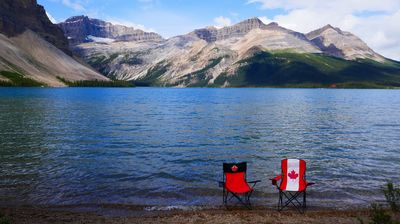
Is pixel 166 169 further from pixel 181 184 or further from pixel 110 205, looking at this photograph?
pixel 110 205

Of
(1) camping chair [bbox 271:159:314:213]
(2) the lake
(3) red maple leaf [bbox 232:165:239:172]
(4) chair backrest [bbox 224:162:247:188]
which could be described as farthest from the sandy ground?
(3) red maple leaf [bbox 232:165:239:172]

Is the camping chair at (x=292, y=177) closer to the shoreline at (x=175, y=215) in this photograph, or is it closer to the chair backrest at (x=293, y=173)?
the chair backrest at (x=293, y=173)

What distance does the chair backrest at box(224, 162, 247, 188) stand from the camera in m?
19.1

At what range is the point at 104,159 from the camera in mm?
30969

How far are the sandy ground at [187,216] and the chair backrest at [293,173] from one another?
4.54 ft


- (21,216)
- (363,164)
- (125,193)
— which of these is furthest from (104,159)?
(363,164)

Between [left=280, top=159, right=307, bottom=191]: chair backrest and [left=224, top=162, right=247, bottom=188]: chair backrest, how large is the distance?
205 centimetres

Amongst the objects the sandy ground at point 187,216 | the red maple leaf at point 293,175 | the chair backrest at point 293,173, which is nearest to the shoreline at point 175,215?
the sandy ground at point 187,216

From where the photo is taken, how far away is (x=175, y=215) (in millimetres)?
17578

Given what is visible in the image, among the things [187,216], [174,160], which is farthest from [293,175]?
[174,160]

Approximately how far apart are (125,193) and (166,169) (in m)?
5.99

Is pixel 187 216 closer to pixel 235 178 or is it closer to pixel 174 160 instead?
pixel 235 178

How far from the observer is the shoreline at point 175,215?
54.9ft

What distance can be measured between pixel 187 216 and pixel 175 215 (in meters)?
0.62
